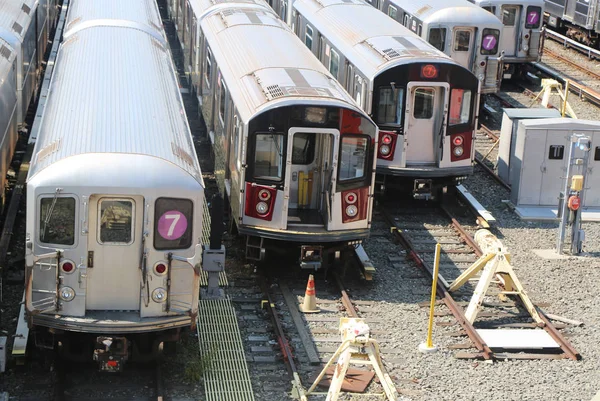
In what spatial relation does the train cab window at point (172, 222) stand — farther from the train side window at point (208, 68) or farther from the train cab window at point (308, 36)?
the train cab window at point (308, 36)

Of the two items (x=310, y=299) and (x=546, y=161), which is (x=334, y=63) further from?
(x=310, y=299)

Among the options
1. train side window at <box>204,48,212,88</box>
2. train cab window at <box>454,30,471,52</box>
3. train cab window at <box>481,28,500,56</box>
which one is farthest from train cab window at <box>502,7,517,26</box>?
train side window at <box>204,48,212,88</box>

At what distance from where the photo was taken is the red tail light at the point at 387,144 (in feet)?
55.7

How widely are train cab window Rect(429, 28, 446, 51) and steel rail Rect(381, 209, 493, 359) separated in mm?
6038

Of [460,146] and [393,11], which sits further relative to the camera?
[393,11]

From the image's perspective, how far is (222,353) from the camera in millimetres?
11883

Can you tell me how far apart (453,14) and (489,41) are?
3.17 ft

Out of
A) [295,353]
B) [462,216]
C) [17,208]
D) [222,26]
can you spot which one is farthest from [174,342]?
[222,26]

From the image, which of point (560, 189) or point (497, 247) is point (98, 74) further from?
point (560, 189)

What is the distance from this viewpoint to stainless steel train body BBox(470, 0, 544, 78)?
26.2m

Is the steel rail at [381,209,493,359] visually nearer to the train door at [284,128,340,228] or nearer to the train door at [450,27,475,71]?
the train door at [284,128,340,228]

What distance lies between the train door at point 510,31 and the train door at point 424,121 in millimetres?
10058

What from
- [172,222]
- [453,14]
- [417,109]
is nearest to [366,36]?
[417,109]

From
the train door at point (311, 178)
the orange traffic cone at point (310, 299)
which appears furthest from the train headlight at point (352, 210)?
the orange traffic cone at point (310, 299)
